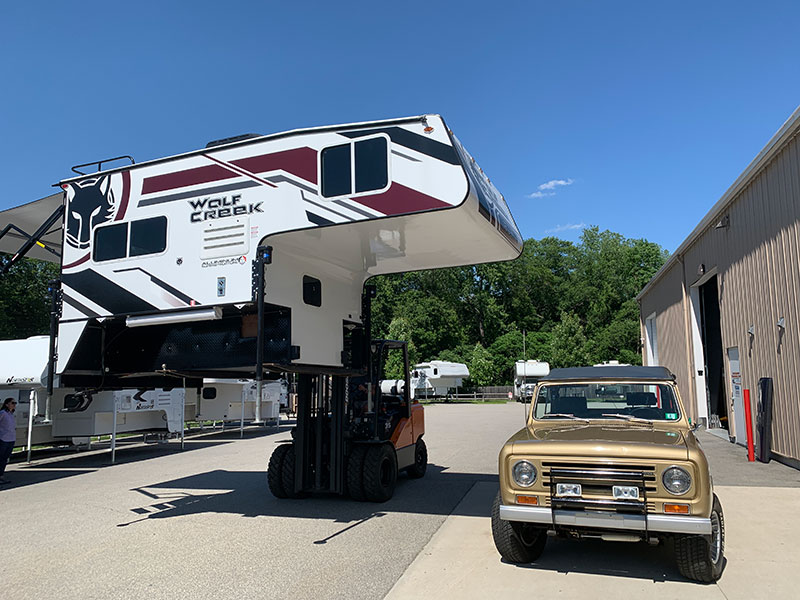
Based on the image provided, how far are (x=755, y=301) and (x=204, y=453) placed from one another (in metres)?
13.2

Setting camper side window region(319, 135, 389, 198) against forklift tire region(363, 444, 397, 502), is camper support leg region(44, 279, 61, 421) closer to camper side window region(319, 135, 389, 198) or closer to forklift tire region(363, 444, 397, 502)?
camper side window region(319, 135, 389, 198)

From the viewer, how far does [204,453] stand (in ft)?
50.3

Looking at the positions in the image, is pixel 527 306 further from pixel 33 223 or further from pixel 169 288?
pixel 169 288

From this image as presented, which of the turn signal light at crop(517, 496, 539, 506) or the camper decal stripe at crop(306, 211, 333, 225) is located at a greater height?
the camper decal stripe at crop(306, 211, 333, 225)

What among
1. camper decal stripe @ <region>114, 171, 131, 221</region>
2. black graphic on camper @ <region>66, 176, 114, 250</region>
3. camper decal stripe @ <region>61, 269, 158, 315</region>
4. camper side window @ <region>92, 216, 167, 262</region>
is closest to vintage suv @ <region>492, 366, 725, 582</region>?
camper decal stripe @ <region>61, 269, 158, 315</region>

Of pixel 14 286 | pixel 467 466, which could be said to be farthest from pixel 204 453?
pixel 14 286

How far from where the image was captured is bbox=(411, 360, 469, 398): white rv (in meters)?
40.5

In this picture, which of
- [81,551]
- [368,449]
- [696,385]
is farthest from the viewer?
[696,385]

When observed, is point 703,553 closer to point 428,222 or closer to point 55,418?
point 428,222

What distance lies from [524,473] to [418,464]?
576 centimetres

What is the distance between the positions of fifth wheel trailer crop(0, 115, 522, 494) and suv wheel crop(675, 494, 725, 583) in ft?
11.5

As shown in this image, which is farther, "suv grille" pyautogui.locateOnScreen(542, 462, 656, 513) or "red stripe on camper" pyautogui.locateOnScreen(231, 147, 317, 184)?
"red stripe on camper" pyautogui.locateOnScreen(231, 147, 317, 184)

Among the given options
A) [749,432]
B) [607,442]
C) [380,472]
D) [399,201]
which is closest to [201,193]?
[399,201]

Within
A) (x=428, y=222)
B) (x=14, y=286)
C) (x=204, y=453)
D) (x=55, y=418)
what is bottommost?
(x=204, y=453)
